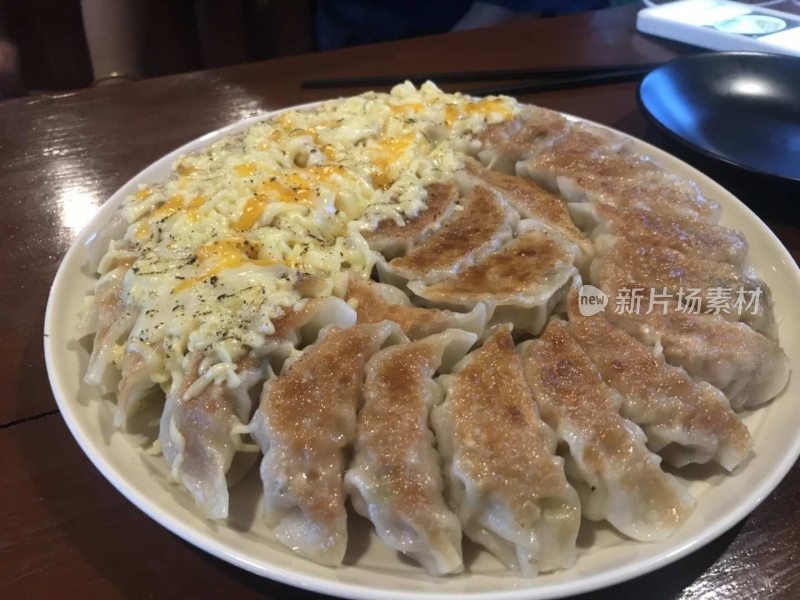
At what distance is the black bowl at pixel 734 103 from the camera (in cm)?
268

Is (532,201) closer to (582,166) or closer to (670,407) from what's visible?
(582,166)

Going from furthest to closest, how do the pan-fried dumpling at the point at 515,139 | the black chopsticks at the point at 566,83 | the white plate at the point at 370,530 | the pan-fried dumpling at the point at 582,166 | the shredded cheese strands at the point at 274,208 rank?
the black chopsticks at the point at 566,83 < the pan-fried dumpling at the point at 515,139 < the pan-fried dumpling at the point at 582,166 < the shredded cheese strands at the point at 274,208 < the white plate at the point at 370,530

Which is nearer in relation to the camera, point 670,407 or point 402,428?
point 402,428

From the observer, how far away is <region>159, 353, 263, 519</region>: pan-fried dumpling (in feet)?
4.43

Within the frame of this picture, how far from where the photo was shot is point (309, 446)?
133 cm

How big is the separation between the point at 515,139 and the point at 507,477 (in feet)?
4.52

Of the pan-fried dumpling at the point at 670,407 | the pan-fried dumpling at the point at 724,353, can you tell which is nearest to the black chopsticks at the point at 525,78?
the pan-fried dumpling at the point at 724,353

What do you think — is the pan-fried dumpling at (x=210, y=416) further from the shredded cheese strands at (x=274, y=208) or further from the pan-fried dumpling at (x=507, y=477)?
the pan-fried dumpling at (x=507, y=477)

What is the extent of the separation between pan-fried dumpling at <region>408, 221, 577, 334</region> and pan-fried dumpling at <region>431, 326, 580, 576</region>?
12.2 inches

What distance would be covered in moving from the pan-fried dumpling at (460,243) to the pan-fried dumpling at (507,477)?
17.6 inches

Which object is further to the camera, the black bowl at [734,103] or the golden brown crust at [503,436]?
the black bowl at [734,103]

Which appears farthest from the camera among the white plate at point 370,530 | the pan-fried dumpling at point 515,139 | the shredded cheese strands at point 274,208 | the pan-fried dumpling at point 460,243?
the pan-fried dumpling at point 515,139

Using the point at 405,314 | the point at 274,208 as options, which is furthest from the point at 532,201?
the point at 274,208

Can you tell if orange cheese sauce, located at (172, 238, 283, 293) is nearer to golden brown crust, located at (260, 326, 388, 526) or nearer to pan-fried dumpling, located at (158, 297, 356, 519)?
pan-fried dumpling, located at (158, 297, 356, 519)
